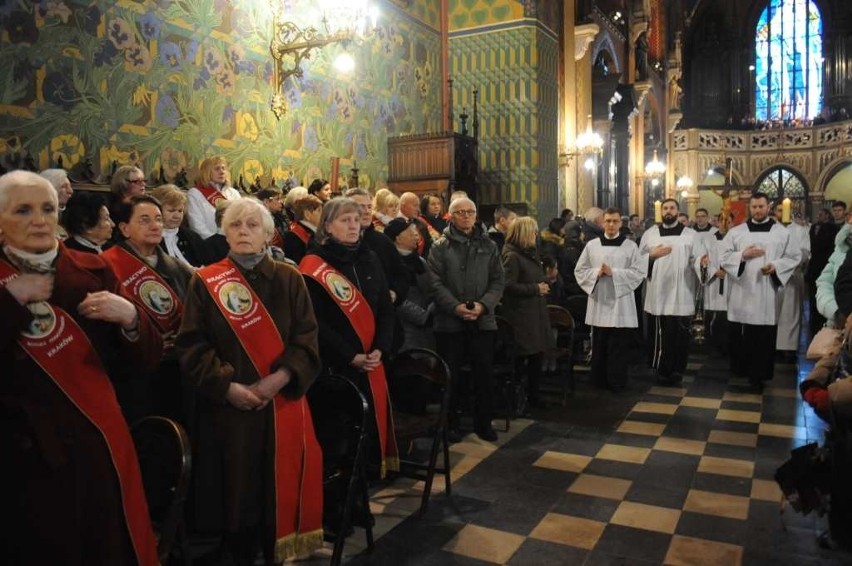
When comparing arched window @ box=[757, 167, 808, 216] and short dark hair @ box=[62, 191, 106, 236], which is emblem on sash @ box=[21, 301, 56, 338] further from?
arched window @ box=[757, 167, 808, 216]

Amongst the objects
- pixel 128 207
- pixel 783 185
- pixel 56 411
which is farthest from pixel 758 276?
pixel 783 185

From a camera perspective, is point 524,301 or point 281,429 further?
point 524,301

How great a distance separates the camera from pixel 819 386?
312 centimetres

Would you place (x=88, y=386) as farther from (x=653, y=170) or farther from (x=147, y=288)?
(x=653, y=170)

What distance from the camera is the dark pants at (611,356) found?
638cm

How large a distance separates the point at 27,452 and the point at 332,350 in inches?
61.5

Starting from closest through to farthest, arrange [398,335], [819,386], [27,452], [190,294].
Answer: [27,452], [190,294], [819,386], [398,335]

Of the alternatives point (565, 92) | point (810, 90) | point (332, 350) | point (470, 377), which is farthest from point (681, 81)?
point (332, 350)

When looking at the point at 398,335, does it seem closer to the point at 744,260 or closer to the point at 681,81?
the point at 744,260

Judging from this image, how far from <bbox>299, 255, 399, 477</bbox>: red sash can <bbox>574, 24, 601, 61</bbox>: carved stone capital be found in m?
9.86

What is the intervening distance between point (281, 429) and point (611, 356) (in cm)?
436

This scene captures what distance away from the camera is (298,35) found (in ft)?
21.3

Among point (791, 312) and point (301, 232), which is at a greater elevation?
point (301, 232)

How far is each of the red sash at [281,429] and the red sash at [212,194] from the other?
93.8 inches
